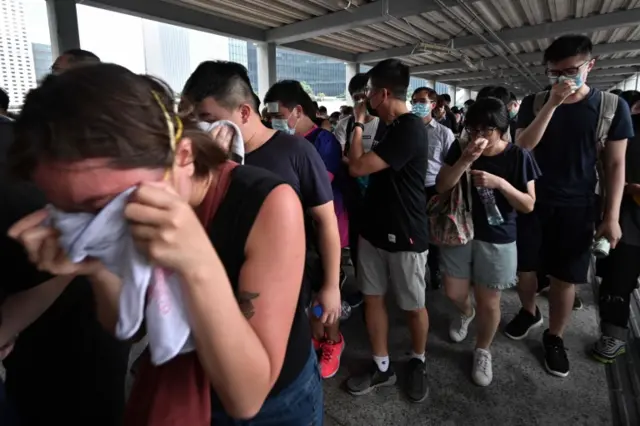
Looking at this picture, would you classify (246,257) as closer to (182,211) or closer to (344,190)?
(182,211)

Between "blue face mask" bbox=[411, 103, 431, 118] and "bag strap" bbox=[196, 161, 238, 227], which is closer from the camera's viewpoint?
"bag strap" bbox=[196, 161, 238, 227]

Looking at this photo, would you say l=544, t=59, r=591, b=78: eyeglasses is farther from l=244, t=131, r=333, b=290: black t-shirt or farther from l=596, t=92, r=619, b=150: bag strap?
l=244, t=131, r=333, b=290: black t-shirt

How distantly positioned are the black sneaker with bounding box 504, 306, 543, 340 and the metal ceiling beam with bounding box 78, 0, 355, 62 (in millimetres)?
5995

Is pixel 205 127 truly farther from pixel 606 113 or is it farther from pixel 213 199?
pixel 606 113

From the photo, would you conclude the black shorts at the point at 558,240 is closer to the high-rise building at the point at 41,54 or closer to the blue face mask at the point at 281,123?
the blue face mask at the point at 281,123

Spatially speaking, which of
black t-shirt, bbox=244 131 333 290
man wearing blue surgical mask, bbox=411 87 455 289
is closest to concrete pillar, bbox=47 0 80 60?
man wearing blue surgical mask, bbox=411 87 455 289

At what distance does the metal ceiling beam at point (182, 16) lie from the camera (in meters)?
5.42

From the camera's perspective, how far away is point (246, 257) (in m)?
0.73

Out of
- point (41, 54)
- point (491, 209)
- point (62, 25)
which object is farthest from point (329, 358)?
point (62, 25)

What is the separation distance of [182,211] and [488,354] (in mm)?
2325

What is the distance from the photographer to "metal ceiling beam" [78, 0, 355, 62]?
5.42m

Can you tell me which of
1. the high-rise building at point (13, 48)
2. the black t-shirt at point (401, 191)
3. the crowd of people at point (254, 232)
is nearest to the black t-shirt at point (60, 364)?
the crowd of people at point (254, 232)

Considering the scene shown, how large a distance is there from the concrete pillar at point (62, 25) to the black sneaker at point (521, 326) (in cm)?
577

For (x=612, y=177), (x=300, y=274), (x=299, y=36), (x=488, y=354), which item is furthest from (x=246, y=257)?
(x=299, y=36)
